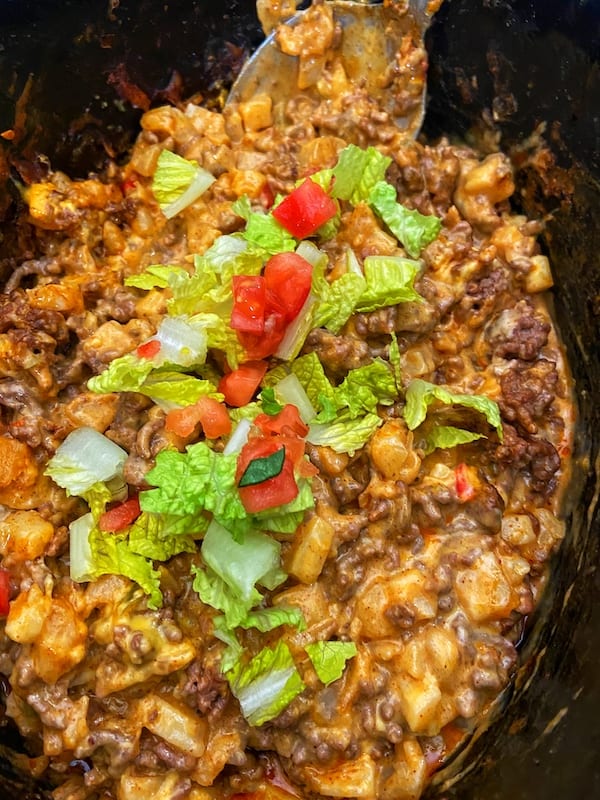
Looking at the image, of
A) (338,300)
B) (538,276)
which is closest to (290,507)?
(338,300)

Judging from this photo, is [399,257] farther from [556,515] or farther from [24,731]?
[24,731]

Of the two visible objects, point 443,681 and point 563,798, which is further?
point 443,681

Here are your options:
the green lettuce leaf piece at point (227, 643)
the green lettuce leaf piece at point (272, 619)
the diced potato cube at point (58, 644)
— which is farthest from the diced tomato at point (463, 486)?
the diced potato cube at point (58, 644)

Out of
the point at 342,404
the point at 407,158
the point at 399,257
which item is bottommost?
the point at 342,404

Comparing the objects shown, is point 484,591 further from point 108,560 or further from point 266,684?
point 108,560

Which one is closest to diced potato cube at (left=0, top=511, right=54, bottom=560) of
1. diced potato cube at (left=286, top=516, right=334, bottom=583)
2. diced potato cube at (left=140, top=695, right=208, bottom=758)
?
diced potato cube at (left=140, top=695, right=208, bottom=758)

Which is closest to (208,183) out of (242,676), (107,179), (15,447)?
(107,179)

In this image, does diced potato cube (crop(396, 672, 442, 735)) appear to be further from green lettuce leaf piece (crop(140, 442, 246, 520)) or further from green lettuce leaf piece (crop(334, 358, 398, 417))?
green lettuce leaf piece (crop(334, 358, 398, 417))
